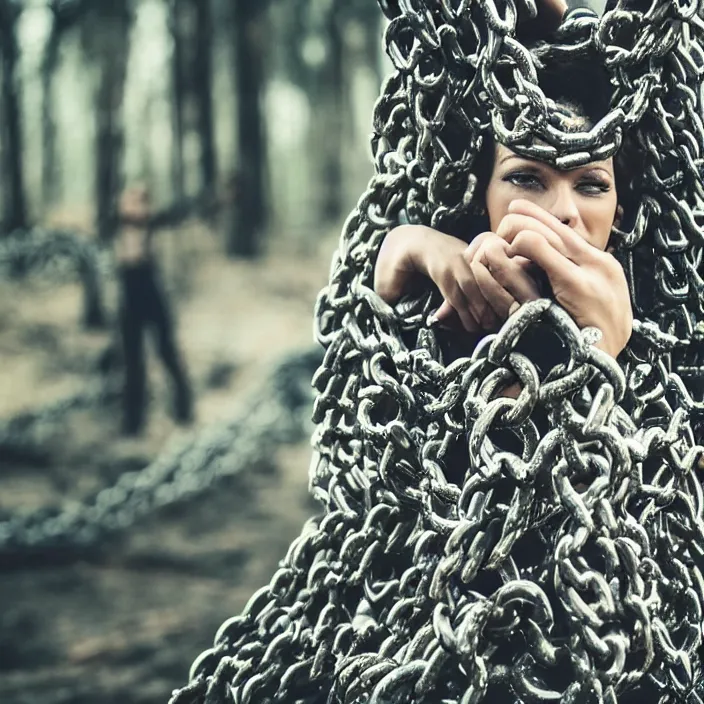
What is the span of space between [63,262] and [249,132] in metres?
1.31

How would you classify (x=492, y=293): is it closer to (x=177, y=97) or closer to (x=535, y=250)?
(x=535, y=250)

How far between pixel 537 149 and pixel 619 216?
0.47 ft

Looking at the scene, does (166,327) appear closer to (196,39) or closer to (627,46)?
(196,39)

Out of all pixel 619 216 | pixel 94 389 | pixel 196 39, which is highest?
pixel 196 39

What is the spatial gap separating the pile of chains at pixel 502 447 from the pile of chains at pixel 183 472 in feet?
10.2

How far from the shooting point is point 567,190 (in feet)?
3.04

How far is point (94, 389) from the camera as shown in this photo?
4.66m

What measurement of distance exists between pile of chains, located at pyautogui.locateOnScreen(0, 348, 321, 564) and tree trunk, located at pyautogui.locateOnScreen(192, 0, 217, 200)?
128 cm

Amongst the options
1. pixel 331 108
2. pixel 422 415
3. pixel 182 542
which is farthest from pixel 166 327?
pixel 422 415

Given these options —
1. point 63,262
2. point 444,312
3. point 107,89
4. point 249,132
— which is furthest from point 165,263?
point 444,312

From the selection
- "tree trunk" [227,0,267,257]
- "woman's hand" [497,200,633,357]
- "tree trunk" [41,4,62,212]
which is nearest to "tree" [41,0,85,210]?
"tree trunk" [41,4,62,212]

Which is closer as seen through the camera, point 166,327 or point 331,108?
point 166,327

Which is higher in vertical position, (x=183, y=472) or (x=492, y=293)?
(x=492, y=293)

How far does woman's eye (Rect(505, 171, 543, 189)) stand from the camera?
936 millimetres
